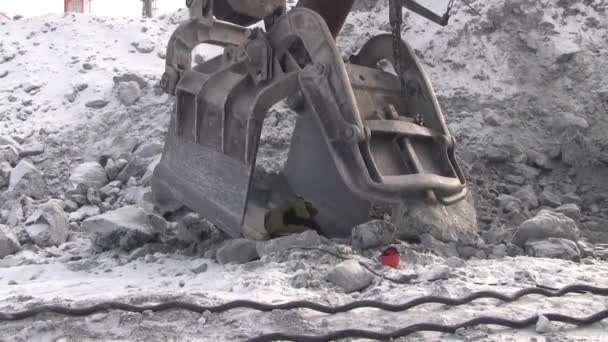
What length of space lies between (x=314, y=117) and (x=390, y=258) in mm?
965

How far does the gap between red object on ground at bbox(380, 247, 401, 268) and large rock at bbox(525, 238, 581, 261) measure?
790mm

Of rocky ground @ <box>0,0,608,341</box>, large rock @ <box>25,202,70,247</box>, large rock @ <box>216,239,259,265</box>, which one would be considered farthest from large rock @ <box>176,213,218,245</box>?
large rock @ <box>25,202,70,247</box>

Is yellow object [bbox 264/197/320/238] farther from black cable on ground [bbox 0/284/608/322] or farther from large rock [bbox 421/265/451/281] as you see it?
black cable on ground [bbox 0/284/608/322]

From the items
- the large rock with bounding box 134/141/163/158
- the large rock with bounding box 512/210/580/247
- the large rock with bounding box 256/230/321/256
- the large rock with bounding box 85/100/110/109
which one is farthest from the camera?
the large rock with bounding box 85/100/110/109

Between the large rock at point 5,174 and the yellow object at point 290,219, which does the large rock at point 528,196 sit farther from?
the large rock at point 5,174

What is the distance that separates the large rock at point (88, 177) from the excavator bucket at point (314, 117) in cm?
116

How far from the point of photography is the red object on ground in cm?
299

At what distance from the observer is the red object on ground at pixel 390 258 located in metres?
2.99

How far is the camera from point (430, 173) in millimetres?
3488

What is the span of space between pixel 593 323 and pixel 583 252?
1.15 m

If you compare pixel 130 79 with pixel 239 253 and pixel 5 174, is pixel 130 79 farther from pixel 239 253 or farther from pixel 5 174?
pixel 239 253

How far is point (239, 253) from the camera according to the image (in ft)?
10.7

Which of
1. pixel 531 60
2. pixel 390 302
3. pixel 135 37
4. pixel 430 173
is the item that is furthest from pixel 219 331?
pixel 135 37

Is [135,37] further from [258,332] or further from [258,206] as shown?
[258,332]
